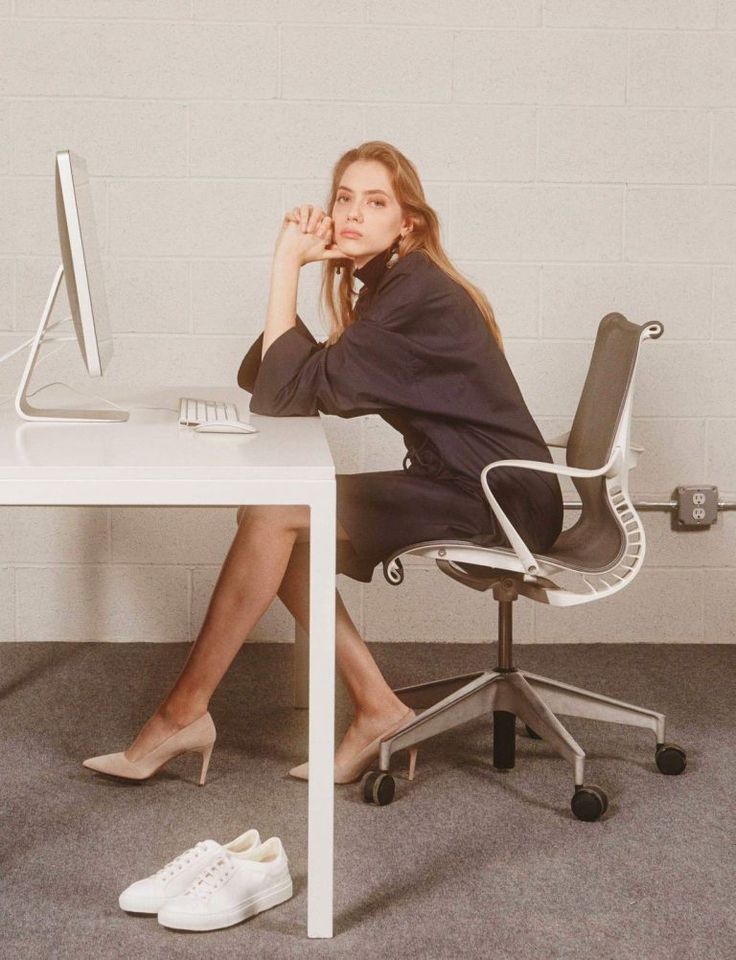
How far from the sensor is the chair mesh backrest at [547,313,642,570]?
2268 mm

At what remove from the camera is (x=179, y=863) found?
184 cm

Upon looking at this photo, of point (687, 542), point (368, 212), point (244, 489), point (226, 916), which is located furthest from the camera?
point (687, 542)

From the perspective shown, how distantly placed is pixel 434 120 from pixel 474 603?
133 cm

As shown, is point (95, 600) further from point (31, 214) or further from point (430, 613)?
point (31, 214)

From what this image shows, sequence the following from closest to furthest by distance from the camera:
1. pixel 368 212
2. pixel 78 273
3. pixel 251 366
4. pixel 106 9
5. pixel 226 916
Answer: pixel 226 916 → pixel 78 273 → pixel 368 212 → pixel 251 366 → pixel 106 9

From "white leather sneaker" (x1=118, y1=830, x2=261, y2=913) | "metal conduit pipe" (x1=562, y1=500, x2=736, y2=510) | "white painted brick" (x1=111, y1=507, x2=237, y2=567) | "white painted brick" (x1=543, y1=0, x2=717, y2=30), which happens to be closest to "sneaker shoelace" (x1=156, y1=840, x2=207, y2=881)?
"white leather sneaker" (x1=118, y1=830, x2=261, y2=913)

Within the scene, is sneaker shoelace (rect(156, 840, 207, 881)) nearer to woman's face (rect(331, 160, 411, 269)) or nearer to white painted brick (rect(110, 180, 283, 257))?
woman's face (rect(331, 160, 411, 269))

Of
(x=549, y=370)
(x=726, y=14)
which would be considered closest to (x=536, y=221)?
(x=549, y=370)

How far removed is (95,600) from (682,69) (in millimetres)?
2156

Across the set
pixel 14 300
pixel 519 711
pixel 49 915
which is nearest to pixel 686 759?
pixel 519 711

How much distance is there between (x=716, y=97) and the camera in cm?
325

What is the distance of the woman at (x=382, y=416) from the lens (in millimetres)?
2209

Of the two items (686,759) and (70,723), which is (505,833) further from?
(70,723)

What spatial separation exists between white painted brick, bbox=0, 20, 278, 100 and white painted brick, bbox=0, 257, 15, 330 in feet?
1.46
